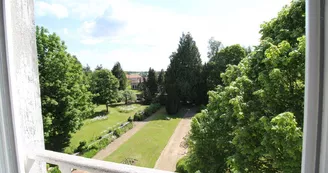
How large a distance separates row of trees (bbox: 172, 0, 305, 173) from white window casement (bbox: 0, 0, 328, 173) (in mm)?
2124

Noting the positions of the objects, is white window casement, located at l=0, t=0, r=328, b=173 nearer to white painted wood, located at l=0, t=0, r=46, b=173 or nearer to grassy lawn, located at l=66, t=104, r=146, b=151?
white painted wood, located at l=0, t=0, r=46, b=173

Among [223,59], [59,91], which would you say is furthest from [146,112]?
[223,59]

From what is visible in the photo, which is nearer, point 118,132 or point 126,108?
point 118,132

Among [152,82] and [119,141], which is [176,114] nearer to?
[152,82]

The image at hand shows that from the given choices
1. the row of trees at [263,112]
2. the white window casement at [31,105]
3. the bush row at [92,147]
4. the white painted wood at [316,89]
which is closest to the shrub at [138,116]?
the bush row at [92,147]

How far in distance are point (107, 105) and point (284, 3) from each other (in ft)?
34.1

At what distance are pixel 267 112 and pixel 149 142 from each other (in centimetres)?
651

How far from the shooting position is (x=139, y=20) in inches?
427

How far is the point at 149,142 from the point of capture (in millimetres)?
8945

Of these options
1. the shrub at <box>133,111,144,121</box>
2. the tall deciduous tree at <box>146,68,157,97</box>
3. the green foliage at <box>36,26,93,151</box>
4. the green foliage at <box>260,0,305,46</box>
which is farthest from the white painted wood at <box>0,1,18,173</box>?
the tall deciduous tree at <box>146,68,157,97</box>

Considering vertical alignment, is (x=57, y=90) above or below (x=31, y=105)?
below

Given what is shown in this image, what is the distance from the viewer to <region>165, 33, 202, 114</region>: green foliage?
28.5 ft

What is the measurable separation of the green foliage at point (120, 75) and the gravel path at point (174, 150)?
209 inches

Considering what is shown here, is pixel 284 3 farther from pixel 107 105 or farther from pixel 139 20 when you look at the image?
pixel 107 105
